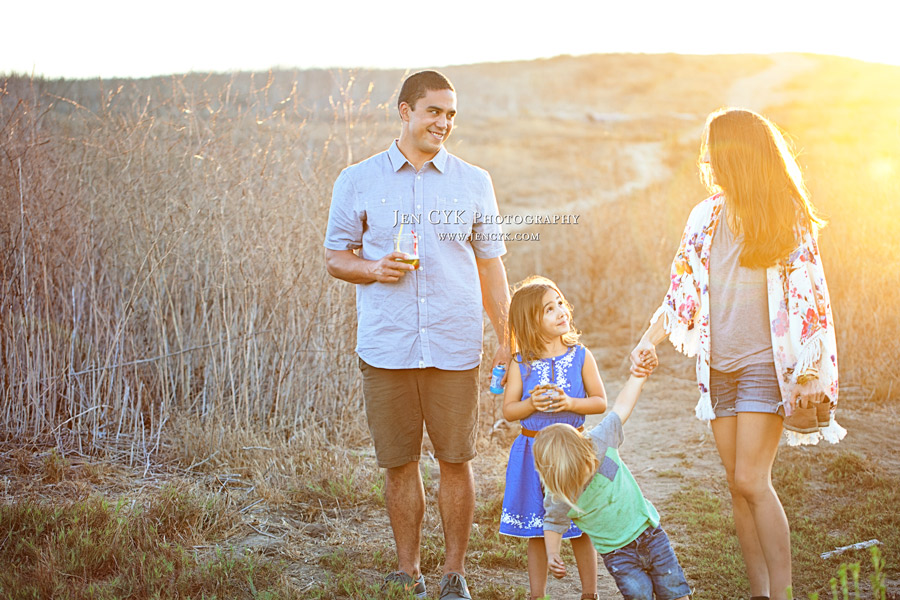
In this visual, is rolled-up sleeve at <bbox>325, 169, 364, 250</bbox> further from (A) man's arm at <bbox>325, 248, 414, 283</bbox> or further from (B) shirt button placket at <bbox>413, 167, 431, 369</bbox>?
(B) shirt button placket at <bbox>413, 167, 431, 369</bbox>

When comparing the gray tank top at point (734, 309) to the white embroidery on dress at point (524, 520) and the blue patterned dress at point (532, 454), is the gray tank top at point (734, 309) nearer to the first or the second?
the blue patterned dress at point (532, 454)

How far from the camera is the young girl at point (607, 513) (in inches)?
102

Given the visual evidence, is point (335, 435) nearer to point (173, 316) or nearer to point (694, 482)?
point (173, 316)

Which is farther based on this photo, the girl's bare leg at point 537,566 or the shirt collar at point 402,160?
the shirt collar at point 402,160

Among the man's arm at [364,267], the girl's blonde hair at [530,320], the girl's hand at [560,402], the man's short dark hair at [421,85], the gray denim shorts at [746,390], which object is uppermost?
the man's short dark hair at [421,85]

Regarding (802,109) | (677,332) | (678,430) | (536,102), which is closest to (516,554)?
(677,332)

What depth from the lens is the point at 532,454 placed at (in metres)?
2.97

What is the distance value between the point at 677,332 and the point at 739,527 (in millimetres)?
767

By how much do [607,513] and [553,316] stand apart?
2.46 feet

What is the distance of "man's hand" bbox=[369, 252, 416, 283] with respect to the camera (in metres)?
3.00

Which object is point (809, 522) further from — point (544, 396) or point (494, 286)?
point (494, 286)

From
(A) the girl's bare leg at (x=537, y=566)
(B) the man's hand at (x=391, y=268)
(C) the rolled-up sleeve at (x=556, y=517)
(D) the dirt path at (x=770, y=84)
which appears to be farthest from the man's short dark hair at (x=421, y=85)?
(D) the dirt path at (x=770, y=84)

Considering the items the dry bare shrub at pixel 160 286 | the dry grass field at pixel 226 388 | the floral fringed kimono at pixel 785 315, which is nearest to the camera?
the floral fringed kimono at pixel 785 315

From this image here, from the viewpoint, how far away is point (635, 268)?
1062 centimetres
